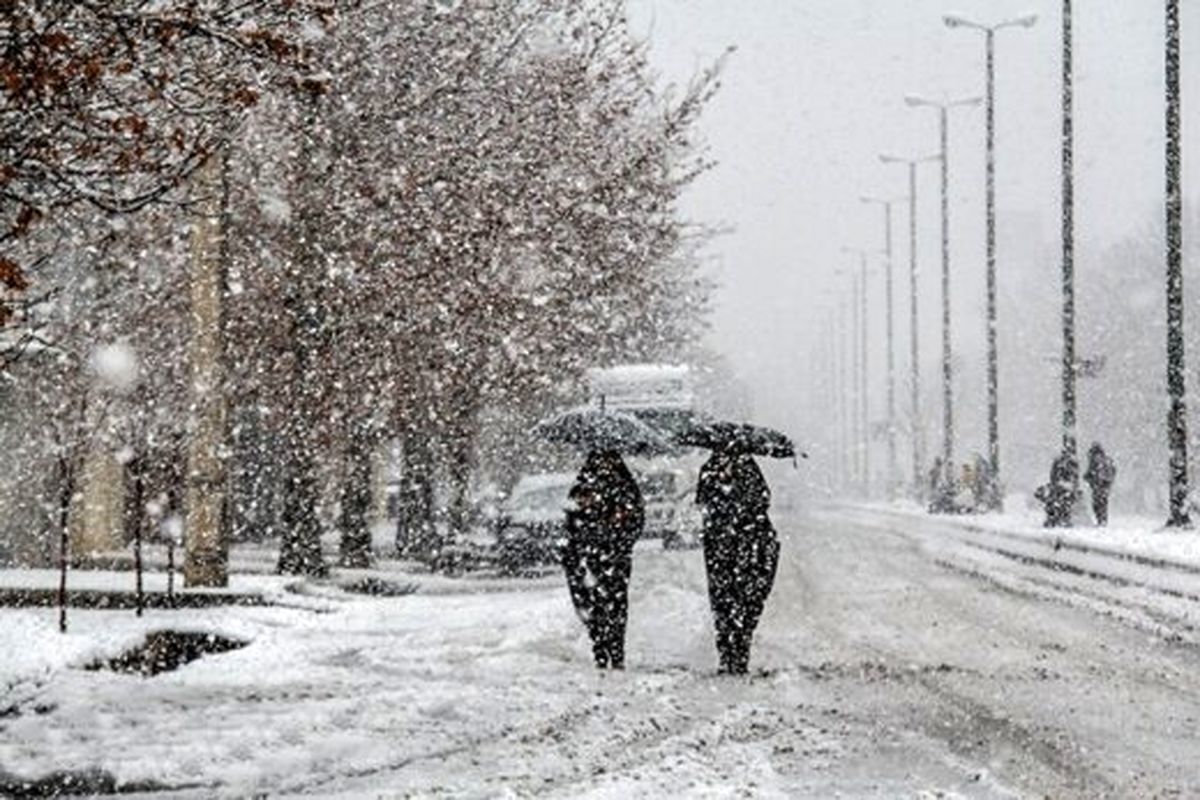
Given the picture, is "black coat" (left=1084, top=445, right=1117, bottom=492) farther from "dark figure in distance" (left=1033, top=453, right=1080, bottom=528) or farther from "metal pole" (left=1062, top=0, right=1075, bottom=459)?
"metal pole" (left=1062, top=0, right=1075, bottom=459)

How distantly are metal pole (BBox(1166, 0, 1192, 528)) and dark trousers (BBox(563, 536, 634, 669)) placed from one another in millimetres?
18037

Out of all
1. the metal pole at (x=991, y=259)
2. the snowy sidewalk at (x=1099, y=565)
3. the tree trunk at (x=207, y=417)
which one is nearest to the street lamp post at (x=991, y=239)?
the metal pole at (x=991, y=259)

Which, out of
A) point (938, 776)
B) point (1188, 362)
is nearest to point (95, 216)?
point (938, 776)

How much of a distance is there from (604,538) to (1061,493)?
25250 mm

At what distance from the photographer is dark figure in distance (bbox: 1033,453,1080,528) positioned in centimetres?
3606

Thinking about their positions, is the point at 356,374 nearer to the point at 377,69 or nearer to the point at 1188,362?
the point at 377,69

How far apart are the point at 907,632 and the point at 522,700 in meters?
5.78

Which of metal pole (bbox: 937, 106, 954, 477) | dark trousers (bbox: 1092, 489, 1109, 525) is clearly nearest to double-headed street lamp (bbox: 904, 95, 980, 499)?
metal pole (bbox: 937, 106, 954, 477)

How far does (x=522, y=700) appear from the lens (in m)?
10.9

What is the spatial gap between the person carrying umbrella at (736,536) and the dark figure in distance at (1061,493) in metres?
24.5

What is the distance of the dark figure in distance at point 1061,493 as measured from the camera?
118ft

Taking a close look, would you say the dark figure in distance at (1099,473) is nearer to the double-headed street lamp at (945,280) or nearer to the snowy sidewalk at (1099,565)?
the snowy sidewalk at (1099,565)

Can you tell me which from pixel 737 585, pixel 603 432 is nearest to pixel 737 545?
pixel 737 585

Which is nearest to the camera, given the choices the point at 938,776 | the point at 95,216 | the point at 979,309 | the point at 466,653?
the point at 938,776
